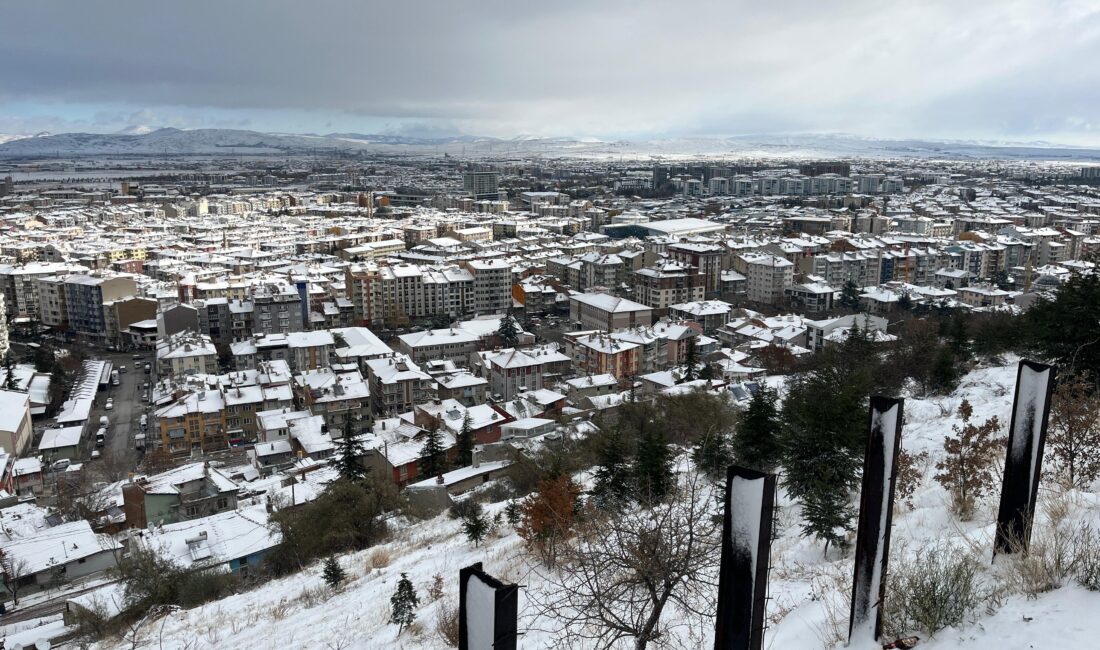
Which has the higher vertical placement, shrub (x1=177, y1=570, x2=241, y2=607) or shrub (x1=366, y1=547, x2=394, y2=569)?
shrub (x1=366, y1=547, x2=394, y2=569)

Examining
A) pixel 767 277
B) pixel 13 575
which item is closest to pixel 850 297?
pixel 767 277

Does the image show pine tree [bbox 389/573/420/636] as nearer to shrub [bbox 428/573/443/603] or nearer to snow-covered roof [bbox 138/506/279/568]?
shrub [bbox 428/573/443/603]

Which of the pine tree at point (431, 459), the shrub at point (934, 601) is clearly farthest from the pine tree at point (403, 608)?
the pine tree at point (431, 459)

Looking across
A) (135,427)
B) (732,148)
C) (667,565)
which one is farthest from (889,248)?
(732,148)

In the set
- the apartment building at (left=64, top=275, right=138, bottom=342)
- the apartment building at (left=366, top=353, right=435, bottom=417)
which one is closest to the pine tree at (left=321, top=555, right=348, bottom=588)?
the apartment building at (left=366, top=353, right=435, bottom=417)

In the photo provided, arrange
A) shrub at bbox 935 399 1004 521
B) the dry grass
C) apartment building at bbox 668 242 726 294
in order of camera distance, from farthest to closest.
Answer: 1. apartment building at bbox 668 242 726 294
2. shrub at bbox 935 399 1004 521
3. the dry grass

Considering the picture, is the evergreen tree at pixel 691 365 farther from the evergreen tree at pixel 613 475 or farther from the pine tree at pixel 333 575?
the pine tree at pixel 333 575
